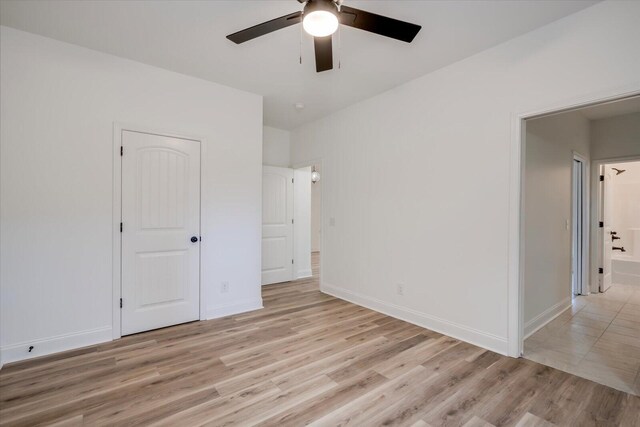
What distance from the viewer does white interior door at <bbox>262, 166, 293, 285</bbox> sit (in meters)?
5.16

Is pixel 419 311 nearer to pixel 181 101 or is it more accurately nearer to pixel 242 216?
pixel 242 216

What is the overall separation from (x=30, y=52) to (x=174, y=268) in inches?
92.1

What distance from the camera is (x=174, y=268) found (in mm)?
3322

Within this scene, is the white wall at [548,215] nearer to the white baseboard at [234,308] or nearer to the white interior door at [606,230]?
the white interior door at [606,230]

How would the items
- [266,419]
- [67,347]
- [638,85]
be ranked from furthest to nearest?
1. [67,347]
2. [638,85]
3. [266,419]

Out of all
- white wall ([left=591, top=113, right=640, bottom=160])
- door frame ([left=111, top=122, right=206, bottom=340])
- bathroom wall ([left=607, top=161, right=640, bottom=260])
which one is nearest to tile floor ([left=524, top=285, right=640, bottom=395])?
white wall ([left=591, top=113, right=640, bottom=160])

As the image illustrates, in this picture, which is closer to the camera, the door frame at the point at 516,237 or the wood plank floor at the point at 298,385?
the wood plank floor at the point at 298,385

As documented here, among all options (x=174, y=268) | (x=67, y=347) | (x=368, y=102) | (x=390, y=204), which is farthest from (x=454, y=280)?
(x=67, y=347)

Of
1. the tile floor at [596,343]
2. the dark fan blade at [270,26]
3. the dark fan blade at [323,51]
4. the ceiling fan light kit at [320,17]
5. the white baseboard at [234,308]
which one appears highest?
the dark fan blade at [270,26]

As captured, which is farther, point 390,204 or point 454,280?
point 390,204

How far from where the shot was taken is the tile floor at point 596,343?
7.77 feet

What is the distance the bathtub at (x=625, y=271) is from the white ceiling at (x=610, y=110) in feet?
8.82

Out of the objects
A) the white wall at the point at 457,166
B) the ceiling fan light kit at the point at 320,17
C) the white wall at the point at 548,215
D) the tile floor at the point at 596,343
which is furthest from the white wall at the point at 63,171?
the tile floor at the point at 596,343

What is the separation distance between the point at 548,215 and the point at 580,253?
178 centimetres
